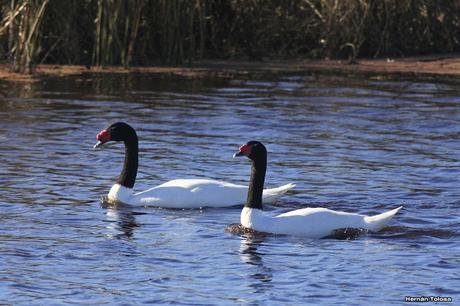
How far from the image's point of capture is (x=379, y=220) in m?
10.5

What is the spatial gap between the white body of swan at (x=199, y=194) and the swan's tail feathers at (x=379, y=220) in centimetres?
136

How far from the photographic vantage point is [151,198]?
11914 mm

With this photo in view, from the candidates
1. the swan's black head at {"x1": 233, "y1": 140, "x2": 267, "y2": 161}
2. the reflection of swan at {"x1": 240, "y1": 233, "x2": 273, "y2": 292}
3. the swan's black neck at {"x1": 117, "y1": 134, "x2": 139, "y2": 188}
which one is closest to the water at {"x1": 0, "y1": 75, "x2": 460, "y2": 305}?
the reflection of swan at {"x1": 240, "y1": 233, "x2": 273, "y2": 292}

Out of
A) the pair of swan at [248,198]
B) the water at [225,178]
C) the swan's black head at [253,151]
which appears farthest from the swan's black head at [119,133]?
the swan's black head at [253,151]

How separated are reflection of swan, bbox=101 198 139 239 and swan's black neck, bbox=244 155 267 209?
3.42 ft

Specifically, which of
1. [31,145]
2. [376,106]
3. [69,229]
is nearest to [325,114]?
[376,106]

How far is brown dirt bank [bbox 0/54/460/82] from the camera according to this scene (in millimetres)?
21562

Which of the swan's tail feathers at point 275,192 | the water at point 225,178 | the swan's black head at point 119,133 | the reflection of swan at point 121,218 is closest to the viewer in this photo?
the water at point 225,178

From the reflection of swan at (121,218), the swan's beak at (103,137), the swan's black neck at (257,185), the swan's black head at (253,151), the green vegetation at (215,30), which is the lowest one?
the reflection of swan at (121,218)

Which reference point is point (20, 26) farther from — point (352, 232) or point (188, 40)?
point (352, 232)

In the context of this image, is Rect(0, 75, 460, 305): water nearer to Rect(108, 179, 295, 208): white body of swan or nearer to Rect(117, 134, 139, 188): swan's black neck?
Rect(108, 179, 295, 208): white body of swan

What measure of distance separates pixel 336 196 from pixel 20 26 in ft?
29.6

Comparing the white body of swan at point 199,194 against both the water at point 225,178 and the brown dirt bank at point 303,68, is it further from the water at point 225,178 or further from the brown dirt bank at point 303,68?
the brown dirt bank at point 303,68

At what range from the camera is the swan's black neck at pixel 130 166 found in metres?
12.4
